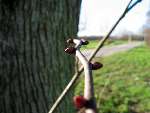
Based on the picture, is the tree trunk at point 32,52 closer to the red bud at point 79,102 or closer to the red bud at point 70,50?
the red bud at point 70,50

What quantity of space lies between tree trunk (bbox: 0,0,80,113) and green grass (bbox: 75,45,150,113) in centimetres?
440

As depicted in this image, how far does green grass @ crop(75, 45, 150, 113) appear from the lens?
9.86 meters

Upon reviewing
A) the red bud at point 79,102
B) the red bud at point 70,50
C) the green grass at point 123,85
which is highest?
the red bud at point 79,102

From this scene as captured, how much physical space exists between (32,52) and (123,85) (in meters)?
10.3

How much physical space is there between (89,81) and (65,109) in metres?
1.80

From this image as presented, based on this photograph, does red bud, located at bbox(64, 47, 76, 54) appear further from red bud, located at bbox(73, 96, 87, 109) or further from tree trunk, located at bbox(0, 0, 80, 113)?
tree trunk, located at bbox(0, 0, 80, 113)

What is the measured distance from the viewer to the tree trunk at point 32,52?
2111mm

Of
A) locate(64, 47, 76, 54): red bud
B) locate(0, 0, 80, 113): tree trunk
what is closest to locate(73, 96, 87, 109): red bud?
locate(64, 47, 76, 54): red bud

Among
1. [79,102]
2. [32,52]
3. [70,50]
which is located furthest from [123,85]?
[79,102]

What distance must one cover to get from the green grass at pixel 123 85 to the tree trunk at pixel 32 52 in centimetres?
440

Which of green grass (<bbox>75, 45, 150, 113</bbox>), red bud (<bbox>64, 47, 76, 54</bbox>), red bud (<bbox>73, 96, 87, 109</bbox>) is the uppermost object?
red bud (<bbox>73, 96, 87, 109</bbox>)

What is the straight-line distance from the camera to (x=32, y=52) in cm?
219

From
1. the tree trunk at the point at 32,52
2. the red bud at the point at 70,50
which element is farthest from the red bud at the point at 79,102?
the tree trunk at the point at 32,52

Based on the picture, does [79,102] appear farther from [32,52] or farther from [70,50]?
[32,52]
